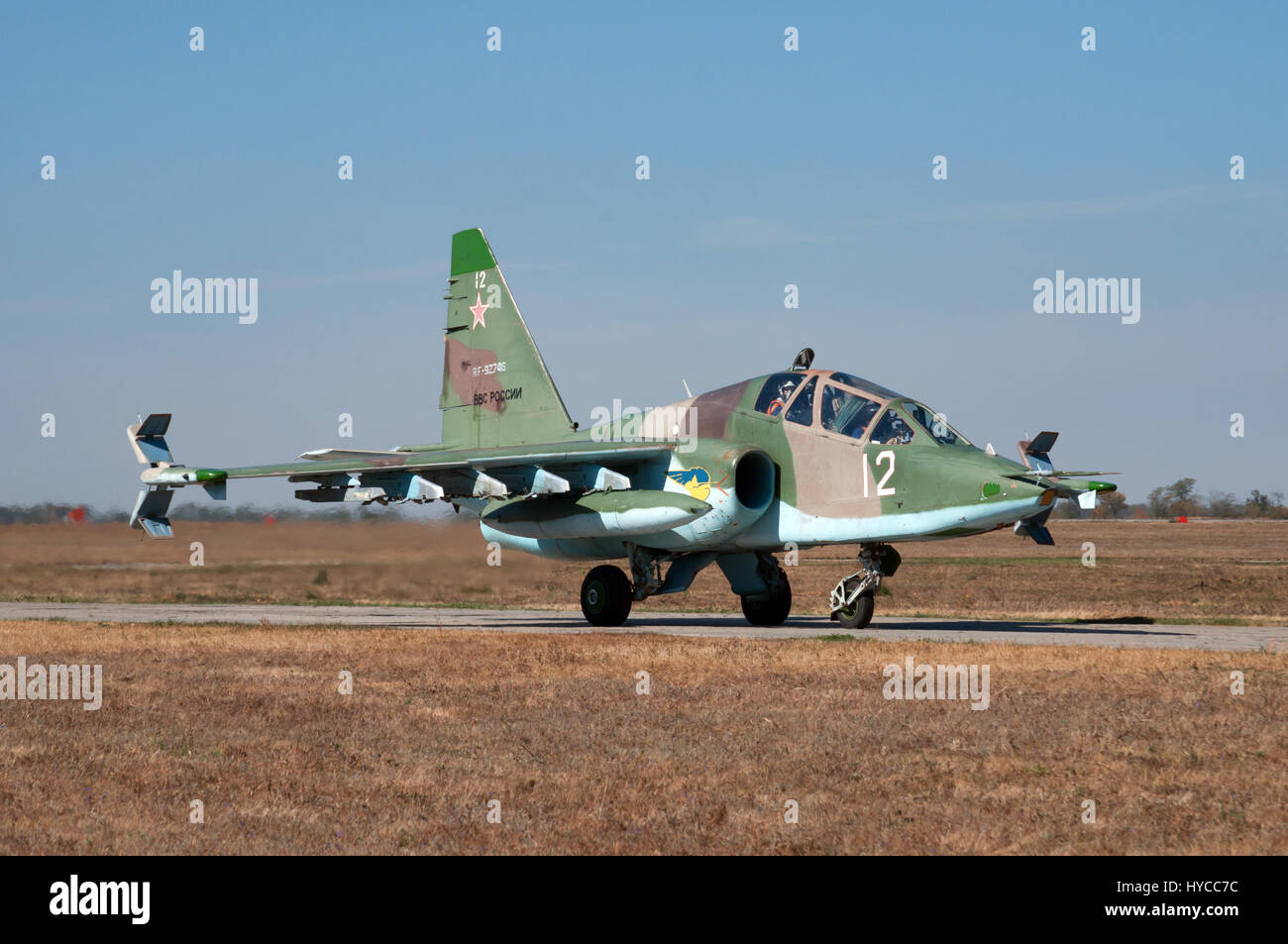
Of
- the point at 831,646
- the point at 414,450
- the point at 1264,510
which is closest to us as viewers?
the point at 831,646

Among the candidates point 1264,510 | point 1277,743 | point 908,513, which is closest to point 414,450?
point 908,513

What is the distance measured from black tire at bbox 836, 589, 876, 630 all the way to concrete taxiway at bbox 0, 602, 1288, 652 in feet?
0.73

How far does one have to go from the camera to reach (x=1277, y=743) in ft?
33.1

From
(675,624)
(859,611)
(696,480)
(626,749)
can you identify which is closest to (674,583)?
(675,624)

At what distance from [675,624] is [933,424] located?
6.21 meters

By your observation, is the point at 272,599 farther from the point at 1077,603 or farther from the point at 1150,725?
the point at 1150,725

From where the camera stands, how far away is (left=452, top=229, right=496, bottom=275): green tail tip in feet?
88.5

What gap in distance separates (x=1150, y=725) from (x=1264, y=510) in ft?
403

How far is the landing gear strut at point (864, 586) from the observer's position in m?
20.8

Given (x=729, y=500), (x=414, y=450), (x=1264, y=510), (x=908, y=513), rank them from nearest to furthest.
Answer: (x=908, y=513) → (x=729, y=500) → (x=414, y=450) → (x=1264, y=510)

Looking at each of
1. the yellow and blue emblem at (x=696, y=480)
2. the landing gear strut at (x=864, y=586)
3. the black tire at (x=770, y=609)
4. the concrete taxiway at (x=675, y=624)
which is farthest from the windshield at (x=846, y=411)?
the black tire at (x=770, y=609)

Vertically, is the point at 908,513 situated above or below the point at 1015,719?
above

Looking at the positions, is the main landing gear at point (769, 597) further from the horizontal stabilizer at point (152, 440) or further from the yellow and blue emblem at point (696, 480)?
the horizontal stabilizer at point (152, 440)
